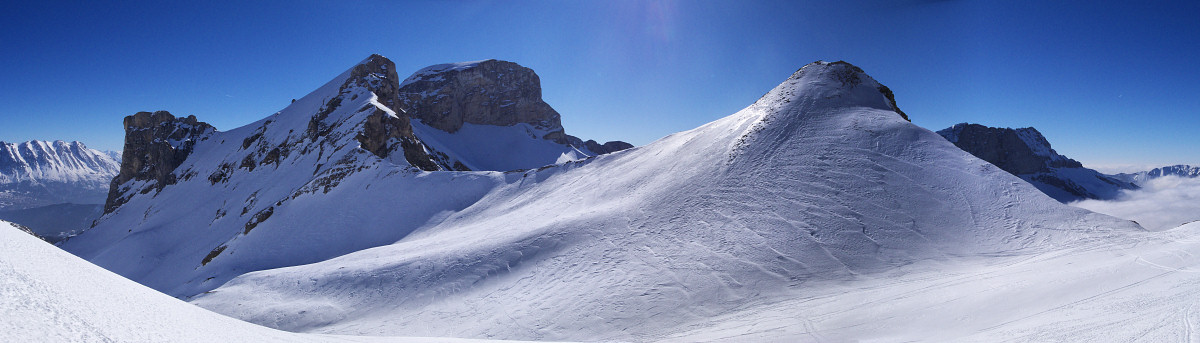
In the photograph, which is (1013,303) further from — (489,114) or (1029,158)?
(1029,158)

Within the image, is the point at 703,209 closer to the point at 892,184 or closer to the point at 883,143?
the point at 892,184

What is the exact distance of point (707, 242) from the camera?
18047mm

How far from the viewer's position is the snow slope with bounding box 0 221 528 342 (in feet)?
12.9

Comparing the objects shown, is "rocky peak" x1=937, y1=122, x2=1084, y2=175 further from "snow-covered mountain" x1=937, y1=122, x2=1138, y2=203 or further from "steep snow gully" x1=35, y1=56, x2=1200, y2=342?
"steep snow gully" x1=35, y1=56, x2=1200, y2=342

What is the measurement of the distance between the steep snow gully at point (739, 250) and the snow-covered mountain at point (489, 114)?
225 feet

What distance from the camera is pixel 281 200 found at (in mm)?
42000

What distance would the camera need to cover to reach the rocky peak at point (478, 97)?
4451 inches

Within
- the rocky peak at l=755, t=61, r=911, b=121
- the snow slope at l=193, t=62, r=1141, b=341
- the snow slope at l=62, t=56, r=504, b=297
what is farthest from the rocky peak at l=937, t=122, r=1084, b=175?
the snow slope at l=62, t=56, r=504, b=297

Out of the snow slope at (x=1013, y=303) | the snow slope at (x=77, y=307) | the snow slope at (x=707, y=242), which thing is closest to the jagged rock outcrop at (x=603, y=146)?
the snow slope at (x=707, y=242)

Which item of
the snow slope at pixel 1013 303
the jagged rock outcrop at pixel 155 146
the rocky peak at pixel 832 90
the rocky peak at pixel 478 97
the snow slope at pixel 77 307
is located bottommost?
the snow slope at pixel 1013 303

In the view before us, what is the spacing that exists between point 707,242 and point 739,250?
4.59 ft

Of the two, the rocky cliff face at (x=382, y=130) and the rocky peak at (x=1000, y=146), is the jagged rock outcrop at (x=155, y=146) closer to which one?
the rocky cliff face at (x=382, y=130)

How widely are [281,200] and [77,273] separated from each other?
43572mm

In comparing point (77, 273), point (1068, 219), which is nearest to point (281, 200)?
point (77, 273)
